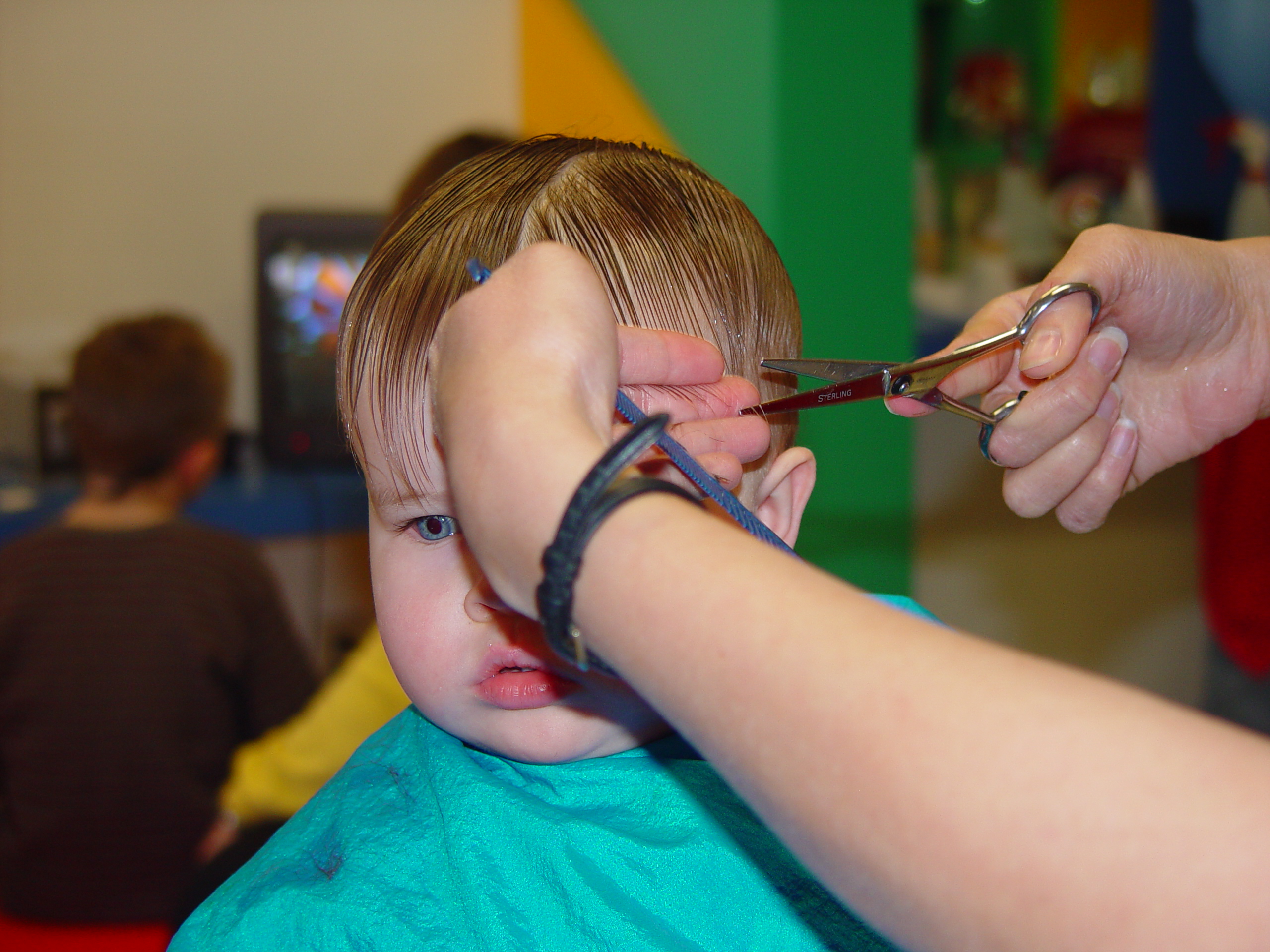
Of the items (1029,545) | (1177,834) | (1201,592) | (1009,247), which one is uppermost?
(1009,247)

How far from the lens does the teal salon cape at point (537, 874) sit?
0.62 metres

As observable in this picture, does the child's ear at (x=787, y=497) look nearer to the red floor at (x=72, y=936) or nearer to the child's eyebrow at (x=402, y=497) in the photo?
the child's eyebrow at (x=402, y=497)

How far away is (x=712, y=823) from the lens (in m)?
0.68

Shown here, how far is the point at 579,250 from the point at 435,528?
8.3 inches

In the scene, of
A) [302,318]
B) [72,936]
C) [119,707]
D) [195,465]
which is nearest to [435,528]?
[119,707]

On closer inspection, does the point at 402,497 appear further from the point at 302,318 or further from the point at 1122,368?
the point at 302,318

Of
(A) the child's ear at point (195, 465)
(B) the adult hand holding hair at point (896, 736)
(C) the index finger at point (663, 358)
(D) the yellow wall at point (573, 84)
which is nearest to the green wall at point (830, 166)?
(D) the yellow wall at point (573, 84)

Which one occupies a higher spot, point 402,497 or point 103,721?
point 402,497

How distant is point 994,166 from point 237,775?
2741 mm

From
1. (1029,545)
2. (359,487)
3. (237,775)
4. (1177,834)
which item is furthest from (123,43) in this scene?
(1177,834)

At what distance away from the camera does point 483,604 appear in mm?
623

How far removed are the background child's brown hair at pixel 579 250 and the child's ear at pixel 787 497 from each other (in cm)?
4

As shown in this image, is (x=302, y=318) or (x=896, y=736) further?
(x=302, y=318)

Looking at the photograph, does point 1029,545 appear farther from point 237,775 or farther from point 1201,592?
point 237,775
